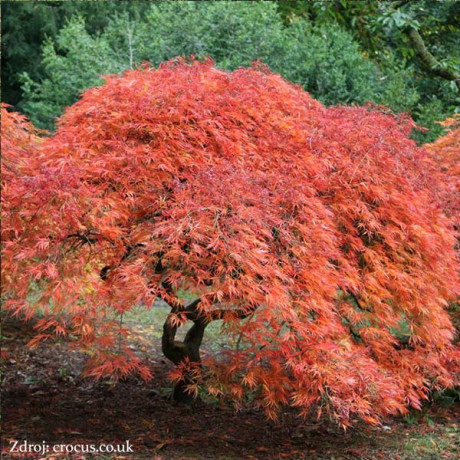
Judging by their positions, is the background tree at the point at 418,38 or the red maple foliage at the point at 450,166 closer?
the red maple foliage at the point at 450,166

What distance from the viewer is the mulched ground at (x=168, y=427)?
4395 mm

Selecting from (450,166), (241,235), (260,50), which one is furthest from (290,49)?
(241,235)

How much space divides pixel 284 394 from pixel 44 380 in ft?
9.89

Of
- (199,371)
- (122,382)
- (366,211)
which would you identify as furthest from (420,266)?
(122,382)

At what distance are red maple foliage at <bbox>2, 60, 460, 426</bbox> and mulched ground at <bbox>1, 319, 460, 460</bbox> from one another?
60 centimetres

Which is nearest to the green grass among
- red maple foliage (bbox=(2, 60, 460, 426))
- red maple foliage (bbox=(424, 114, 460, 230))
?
red maple foliage (bbox=(2, 60, 460, 426))

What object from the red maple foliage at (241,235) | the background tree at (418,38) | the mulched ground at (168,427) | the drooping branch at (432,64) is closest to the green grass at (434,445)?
the mulched ground at (168,427)

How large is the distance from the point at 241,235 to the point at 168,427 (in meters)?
2.01

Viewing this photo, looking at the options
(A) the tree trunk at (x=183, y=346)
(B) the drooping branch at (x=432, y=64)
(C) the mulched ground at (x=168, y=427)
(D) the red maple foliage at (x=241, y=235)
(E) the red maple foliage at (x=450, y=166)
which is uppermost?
(D) the red maple foliage at (x=241, y=235)

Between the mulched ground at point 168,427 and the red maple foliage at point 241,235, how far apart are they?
0.60 meters

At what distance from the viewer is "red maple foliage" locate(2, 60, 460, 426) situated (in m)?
3.45

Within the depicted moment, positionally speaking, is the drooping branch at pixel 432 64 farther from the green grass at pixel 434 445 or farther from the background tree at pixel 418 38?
the green grass at pixel 434 445

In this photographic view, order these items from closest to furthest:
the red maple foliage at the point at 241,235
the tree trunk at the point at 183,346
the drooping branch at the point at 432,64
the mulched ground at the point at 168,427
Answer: the red maple foliage at the point at 241,235 < the mulched ground at the point at 168,427 < the tree trunk at the point at 183,346 < the drooping branch at the point at 432,64

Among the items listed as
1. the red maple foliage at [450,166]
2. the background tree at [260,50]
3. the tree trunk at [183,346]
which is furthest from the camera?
the background tree at [260,50]
